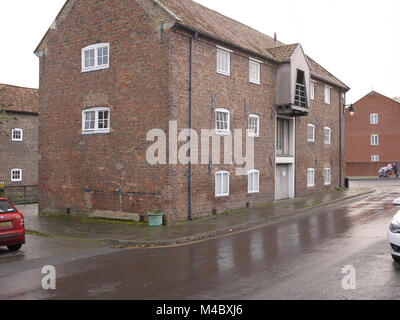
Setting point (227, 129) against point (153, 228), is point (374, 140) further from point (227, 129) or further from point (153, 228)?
point (153, 228)

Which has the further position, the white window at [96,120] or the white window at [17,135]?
the white window at [17,135]

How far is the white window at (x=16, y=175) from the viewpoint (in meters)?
35.0

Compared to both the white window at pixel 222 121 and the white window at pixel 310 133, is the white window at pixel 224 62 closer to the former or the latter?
the white window at pixel 222 121

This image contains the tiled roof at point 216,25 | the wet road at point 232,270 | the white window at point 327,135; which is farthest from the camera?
the white window at point 327,135

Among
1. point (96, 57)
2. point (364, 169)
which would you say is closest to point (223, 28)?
point (96, 57)

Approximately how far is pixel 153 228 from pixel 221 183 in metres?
4.71

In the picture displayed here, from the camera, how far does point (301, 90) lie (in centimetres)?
2333

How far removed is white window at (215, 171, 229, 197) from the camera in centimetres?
1822

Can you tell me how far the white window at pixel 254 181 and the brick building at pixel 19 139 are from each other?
877 inches

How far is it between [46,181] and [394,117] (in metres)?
51.8

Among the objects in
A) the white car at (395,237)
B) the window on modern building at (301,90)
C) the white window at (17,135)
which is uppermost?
the window on modern building at (301,90)

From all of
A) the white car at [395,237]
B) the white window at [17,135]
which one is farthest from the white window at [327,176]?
the white window at [17,135]

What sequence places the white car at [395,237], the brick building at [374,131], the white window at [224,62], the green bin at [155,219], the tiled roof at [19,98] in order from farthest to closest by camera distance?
1. the brick building at [374,131]
2. the tiled roof at [19,98]
3. the white window at [224,62]
4. the green bin at [155,219]
5. the white car at [395,237]
